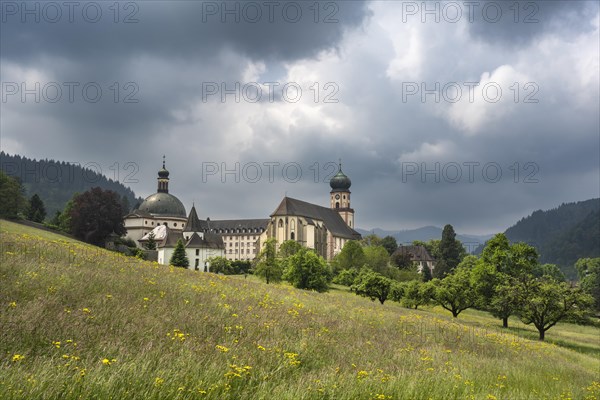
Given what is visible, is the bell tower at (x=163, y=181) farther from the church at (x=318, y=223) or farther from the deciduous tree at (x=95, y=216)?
the deciduous tree at (x=95, y=216)

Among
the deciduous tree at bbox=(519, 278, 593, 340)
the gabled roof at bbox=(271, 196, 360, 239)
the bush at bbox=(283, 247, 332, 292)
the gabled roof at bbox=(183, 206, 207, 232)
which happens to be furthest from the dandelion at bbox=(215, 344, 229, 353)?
the gabled roof at bbox=(271, 196, 360, 239)

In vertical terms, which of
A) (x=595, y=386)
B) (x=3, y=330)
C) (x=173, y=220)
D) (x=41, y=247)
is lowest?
(x=595, y=386)

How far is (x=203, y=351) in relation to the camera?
8.57 metres

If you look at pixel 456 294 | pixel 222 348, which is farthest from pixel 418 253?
pixel 222 348

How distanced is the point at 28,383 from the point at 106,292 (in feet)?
21.6

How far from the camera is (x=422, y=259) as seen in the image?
137m

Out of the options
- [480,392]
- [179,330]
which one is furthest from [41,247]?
[480,392]

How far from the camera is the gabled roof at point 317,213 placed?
13550 cm

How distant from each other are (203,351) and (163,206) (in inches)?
5897

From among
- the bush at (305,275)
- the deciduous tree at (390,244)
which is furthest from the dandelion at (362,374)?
the deciduous tree at (390,244)

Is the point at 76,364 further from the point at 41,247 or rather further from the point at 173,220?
the point at 173,220

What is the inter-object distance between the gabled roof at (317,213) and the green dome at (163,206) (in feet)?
123

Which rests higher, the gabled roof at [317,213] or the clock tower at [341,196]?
the clock tower at [341,196]

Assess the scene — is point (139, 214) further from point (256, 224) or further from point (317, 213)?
point (317, 213)
